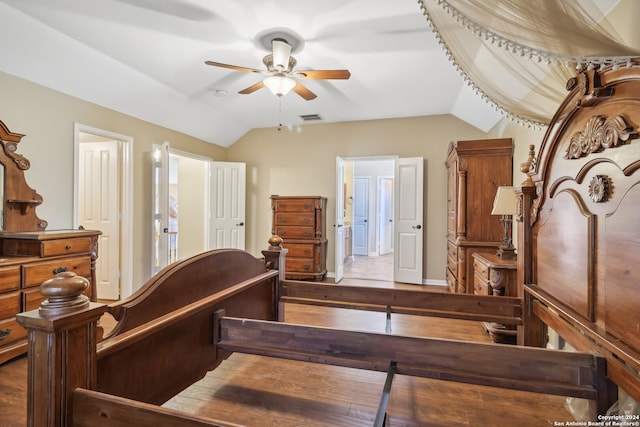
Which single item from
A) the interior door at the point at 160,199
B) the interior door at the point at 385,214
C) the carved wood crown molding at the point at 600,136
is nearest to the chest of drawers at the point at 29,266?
the interior door at the point at 160,199

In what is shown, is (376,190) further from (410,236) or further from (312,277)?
(312,277)

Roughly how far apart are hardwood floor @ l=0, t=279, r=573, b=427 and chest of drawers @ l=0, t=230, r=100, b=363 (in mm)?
259

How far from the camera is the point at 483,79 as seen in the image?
1.77m

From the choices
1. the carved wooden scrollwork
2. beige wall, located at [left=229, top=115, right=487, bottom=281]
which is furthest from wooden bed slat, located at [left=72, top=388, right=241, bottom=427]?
beige wall, located at [left=229, top=115, right=487, bottom=281]

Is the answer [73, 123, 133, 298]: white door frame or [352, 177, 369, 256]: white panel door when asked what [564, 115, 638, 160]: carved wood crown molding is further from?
[352, 177, 369, 256]: white panel door

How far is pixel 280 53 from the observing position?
2.70 m

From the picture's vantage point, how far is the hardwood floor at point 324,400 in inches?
68.1

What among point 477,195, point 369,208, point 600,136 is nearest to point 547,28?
point 600,136

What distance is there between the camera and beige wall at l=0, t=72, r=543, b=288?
2.96 meters

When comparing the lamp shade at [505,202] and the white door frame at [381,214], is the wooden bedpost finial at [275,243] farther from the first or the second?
the white door frame at [381,214]

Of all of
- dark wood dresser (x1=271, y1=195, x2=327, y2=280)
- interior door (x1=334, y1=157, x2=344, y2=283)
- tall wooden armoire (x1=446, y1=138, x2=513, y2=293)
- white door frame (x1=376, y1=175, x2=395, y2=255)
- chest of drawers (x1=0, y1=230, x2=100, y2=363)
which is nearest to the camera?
chest of drawers (x1=0, y1=230, x2=100, y2=363)

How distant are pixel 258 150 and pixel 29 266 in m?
3.90

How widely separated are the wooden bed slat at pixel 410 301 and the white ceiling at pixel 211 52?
2108 mm

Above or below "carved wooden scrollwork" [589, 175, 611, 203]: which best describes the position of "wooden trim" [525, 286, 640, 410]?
below
